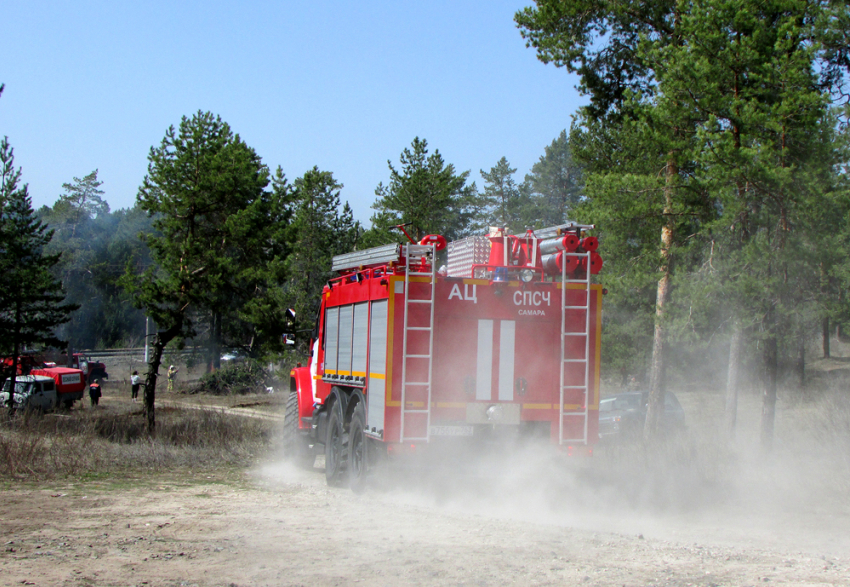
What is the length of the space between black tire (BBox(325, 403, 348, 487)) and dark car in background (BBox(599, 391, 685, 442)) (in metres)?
8.61

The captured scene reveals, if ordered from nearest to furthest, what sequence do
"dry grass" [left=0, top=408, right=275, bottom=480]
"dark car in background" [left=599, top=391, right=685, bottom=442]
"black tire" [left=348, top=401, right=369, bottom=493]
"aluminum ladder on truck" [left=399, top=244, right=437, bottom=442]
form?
"aluminum ladder on truck" [left=399, top=244, right=437, bottom=442] < "black tire" [left=348, top=401, right=369, bottom=493] < "dry grass" [left=0, top=408, right=275, bottom=480] < "dark car in background" [left=599, top=391, right=685, bottom=442]

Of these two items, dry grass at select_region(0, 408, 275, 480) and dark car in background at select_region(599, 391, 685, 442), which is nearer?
dry grass at select_region(0, 408, 275, 480)

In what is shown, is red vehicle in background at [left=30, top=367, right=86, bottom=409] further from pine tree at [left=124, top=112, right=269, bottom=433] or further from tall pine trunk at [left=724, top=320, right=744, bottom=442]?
tall pine trunk at [left=724, top=320, right=744, bottom=442]

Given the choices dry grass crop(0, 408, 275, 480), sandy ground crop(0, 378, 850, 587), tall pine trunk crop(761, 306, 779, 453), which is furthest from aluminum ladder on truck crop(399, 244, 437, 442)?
tall pine trunk crop(761, 306, 779, 453)

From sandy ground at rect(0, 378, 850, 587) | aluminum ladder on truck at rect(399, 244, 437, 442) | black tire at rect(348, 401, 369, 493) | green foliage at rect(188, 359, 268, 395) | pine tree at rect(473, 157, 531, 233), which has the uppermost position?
pine tree at rect(473, 157, 531, 233)

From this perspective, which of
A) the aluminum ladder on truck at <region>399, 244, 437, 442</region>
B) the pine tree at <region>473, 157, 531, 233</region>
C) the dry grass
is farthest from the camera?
the pine tree at <region>473, 157, 531, 233</region>

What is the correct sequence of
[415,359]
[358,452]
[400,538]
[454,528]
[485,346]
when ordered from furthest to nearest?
[358,452] → [485,346] → [415,359] → [454,528] → [400,538]

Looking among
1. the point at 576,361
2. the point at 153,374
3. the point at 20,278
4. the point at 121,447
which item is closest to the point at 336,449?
the point at 576,361

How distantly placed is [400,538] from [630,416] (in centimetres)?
1443

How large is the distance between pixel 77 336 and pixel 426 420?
284 ft

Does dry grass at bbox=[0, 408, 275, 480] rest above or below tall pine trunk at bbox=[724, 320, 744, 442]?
below

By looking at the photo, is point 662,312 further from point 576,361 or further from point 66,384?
point 66,384

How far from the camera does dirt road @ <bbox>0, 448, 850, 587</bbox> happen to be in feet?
21.2

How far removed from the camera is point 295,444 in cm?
1454
